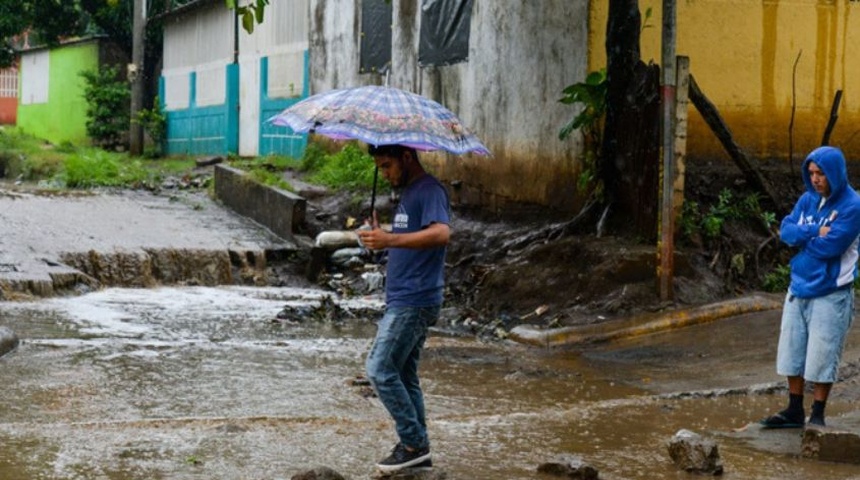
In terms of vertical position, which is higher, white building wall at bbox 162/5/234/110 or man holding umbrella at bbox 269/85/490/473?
white building wall at bbox 162/5/234/110

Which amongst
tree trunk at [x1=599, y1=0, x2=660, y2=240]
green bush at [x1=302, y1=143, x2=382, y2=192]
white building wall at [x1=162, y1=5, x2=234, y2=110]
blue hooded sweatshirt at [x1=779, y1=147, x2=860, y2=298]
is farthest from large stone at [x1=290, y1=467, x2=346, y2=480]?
white building wall at [x1=162, y1=5, x2=234, y2=110]

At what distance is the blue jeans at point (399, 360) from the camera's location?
5695 millimetres

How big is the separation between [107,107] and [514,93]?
18.0 meters

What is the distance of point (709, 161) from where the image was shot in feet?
42.5

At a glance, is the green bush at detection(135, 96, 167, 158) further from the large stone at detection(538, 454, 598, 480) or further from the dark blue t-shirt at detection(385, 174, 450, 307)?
the large stone at detection(538, 454, 598, 480)

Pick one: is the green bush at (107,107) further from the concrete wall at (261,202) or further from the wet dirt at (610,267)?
the wet dirt at (610,267)

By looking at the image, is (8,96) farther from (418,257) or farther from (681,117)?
(418,257)

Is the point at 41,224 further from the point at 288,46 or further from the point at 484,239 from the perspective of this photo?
the point at 288,46

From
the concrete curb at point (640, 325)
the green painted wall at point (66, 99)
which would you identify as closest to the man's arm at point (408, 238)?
the concrete curb at point (640, 325)

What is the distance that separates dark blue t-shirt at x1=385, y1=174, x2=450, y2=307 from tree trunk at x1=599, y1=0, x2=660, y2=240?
559 cm

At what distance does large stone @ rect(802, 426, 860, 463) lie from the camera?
6.06m

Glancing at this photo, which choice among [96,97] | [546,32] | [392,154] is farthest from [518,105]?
[96,97]

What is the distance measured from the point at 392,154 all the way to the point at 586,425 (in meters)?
2.29

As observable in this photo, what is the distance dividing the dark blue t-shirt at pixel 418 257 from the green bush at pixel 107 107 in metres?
25.3
